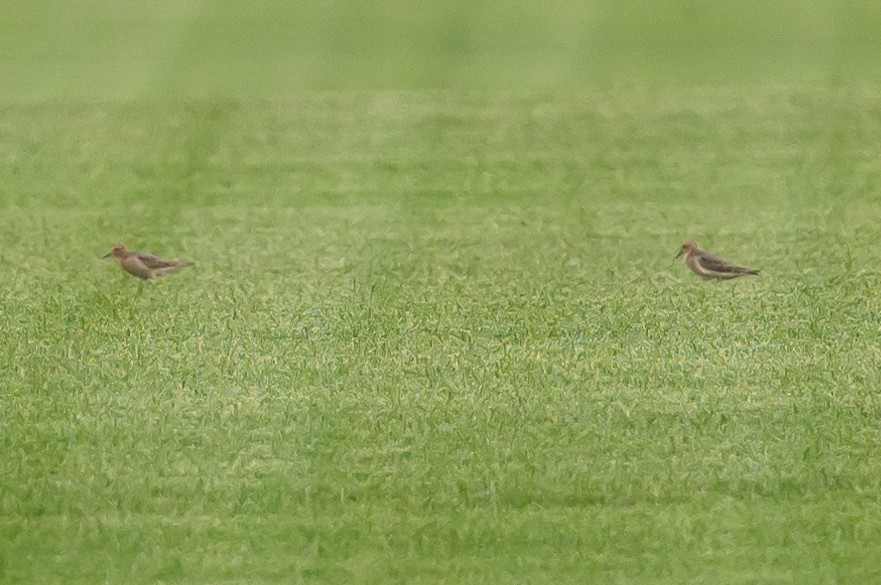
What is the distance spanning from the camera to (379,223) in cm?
746

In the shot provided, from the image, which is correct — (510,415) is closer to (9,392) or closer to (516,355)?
(516,355)

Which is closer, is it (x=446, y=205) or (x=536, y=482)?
(x=536, y=482)

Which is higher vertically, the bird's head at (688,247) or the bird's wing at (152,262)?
the bird's head at (688,247)

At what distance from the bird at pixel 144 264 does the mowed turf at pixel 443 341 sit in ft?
0.29

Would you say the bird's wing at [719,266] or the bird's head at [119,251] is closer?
the bird's wing at [719,266]

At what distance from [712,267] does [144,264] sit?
11.2 ft

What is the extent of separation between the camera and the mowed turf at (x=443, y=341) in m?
5.48

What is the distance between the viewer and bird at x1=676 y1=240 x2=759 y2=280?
22.3 feet

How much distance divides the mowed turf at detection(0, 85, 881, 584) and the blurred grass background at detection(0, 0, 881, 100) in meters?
0.31

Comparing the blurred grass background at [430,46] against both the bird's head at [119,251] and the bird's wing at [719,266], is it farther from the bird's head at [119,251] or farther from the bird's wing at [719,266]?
the bird's wing at [719,266]

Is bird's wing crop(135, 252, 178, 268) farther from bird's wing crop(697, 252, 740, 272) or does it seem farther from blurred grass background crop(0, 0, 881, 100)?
bird's wing crop(697, 252, 740, 272)

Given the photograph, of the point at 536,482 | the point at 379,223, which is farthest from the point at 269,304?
the point at 536,482

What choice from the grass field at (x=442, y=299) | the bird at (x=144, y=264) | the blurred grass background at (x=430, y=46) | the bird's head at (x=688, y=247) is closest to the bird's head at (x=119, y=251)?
the bird at (x=144, y=264)

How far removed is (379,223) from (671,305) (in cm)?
195
